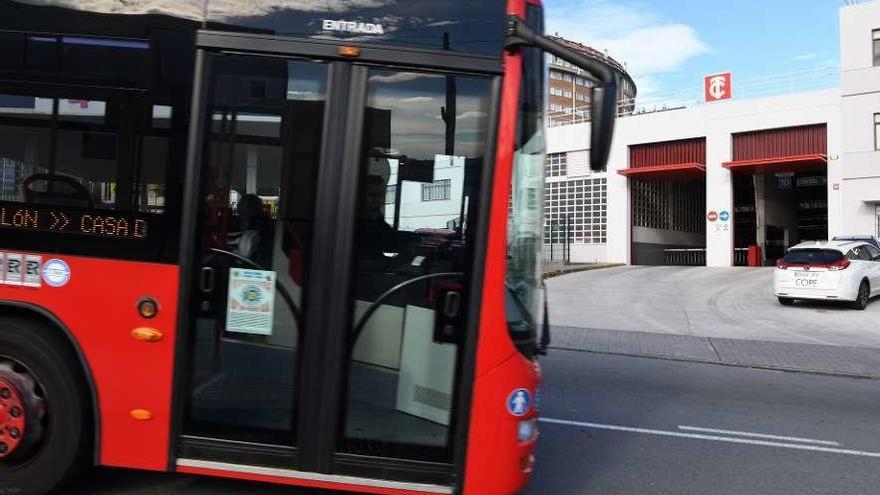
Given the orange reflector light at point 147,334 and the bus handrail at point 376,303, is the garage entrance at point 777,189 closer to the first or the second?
the bus handrail at point 376,303

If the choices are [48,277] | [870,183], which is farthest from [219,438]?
[870,183]

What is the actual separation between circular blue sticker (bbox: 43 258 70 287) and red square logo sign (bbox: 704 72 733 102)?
29118mm

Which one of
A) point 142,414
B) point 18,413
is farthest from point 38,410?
point 142,414

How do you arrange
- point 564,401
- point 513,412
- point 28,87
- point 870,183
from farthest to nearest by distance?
point 870,183, point 564,401, point 28,87, point 513,412

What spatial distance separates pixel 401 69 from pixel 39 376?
260 centimetres

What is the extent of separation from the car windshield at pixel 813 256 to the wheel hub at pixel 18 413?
684 inches

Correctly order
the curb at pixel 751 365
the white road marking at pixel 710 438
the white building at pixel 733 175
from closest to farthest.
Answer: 1. the white road marking at pixel 710 438
2. the curb at pixel 751 365
3. the white building at pixel 733 175

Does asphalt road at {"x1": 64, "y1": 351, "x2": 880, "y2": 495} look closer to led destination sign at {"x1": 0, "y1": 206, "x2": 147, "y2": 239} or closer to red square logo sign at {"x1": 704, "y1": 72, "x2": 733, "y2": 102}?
led destination sign at {"x1": 0, "y1": 206, "x2": 147, "y2": 239}

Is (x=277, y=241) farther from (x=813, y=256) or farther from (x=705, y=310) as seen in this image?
(x=813, y=256)

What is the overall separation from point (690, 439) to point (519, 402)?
3075 millimetres

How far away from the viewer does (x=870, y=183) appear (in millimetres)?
24938

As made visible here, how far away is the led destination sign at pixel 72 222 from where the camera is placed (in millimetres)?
3688

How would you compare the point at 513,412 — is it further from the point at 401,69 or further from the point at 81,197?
the point at 81,197

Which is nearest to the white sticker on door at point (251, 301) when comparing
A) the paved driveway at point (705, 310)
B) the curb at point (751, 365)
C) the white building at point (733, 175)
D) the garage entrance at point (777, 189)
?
the curb at point (751, 365)
